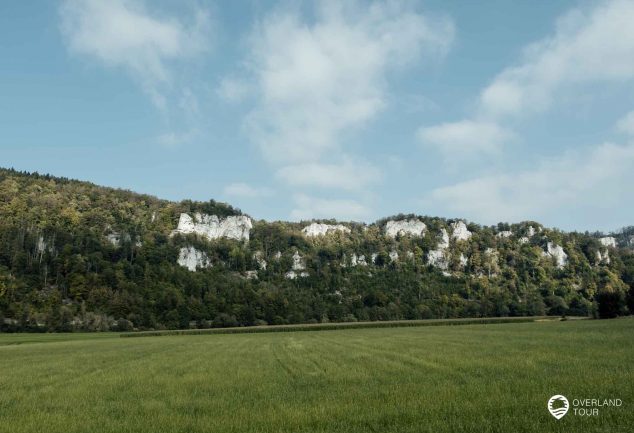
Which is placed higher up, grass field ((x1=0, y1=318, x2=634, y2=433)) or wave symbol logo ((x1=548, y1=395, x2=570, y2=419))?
wave symbol logo ((x1=548, y1=395, x2=570, y2=419))

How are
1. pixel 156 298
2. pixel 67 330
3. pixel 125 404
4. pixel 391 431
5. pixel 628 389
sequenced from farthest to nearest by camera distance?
pixel 156 298, pixel 67 330, pixel 125 404, pixel 628 389, pixel 391 431

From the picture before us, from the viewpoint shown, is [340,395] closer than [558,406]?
No

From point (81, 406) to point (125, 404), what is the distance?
1.58 m

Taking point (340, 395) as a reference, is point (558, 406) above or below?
above

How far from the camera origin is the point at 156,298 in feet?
560

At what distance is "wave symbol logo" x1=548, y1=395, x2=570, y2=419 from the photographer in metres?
12.6

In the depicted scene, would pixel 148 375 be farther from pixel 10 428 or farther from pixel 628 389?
pixel 628 389

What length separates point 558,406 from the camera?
13.5 metres

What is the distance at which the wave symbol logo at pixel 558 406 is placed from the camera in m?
12.6

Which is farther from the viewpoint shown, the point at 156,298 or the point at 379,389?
the point at 156,298

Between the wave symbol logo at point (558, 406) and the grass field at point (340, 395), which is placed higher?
the wave symbol logo at point (558, 406)

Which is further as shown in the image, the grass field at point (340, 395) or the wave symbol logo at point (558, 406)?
the grass field at point (340, 395)

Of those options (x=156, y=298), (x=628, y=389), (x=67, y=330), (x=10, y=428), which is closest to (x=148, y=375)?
(x=10, y=428)

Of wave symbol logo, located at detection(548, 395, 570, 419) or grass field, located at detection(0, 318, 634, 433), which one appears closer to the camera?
wave symbol logo, located at detection(548, 395, 570, 419)
